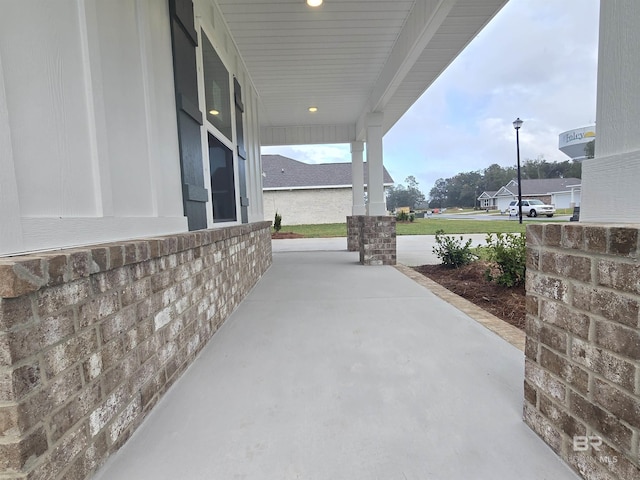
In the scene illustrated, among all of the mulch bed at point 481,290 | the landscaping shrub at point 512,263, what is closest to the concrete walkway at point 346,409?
the mulch bed at point 481,290

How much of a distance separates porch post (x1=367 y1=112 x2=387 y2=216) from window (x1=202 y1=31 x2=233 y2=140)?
321 centimetres

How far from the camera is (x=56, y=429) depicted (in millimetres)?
1187

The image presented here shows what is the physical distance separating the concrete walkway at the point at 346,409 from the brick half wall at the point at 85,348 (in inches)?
8.5

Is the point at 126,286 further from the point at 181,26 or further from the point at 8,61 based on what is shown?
the point at 181,26

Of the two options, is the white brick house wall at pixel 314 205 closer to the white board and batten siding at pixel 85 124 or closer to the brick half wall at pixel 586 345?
the white board and batten siding at pixel 85 124

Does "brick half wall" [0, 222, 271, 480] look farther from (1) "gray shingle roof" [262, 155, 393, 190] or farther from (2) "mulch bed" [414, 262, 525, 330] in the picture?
(1) "gray shingle roof" [262, 155, 393, 190]

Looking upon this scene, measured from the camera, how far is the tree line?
5434cm

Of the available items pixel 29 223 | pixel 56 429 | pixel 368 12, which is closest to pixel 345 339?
pixel 56 429

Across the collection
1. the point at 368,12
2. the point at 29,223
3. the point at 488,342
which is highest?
the point at 368,12

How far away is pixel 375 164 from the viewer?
22.2ft

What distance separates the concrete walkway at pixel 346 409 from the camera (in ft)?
4.75

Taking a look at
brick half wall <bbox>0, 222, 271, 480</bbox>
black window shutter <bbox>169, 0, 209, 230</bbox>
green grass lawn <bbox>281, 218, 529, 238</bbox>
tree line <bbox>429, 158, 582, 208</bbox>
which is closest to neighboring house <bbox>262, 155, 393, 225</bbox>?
green grass lawn <bbox>281, 218, 529, 238</bbox>

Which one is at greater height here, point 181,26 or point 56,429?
point 181,26

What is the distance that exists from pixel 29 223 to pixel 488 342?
3.11m
